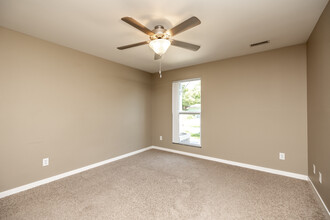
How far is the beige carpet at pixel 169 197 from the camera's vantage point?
5.78 feet

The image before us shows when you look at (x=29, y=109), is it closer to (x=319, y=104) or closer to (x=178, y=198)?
(x=178, y=198)

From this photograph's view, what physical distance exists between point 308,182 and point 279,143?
699mm

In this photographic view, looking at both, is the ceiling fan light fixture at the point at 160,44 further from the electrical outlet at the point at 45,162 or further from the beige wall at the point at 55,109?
the electrical outlet at the point at 45,162

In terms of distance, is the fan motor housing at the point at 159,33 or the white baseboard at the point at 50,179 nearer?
the fan motor housing at the point at 159,33

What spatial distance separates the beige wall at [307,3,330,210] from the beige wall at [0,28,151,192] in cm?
361

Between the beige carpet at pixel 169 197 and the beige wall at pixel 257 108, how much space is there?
438 millimetres

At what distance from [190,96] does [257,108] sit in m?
1.66

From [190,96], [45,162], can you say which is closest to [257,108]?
[190,96]

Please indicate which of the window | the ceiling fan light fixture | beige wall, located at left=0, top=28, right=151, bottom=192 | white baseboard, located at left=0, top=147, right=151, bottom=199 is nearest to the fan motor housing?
the ceiling fan light fixture

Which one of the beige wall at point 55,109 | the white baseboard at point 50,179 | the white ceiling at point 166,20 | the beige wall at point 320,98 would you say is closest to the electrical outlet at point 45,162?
the beige wall at point 55,109

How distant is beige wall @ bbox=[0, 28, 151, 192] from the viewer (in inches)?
85.7

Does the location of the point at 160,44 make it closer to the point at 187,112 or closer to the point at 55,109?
the point at 55,109

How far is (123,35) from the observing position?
92.6 inches

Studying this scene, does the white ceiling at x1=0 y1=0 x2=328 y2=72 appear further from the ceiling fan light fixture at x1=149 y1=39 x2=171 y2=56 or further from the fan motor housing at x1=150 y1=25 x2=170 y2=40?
the ceiling fan light fixture at x1=149 y1=39 x2=171 y2=56
